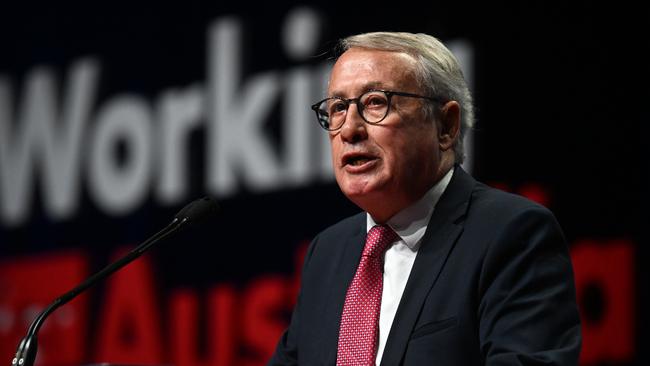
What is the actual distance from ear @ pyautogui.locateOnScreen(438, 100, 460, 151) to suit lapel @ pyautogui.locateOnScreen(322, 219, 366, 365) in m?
0.28

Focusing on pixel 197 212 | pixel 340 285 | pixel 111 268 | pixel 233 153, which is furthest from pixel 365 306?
pixel 233 153

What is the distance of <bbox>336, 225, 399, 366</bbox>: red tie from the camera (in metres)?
1.99

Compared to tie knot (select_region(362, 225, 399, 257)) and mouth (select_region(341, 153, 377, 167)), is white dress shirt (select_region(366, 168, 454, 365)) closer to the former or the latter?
tie knot (select_region(362, 225, 399, 257))

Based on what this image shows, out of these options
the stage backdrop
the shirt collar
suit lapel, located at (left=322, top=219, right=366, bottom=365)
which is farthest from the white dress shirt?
the stage backdrop

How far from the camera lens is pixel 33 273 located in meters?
4.87

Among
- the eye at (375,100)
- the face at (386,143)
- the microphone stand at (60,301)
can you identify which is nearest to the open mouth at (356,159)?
the face at (386,143)

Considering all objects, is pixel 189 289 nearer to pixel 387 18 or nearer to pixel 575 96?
pixel 387 18

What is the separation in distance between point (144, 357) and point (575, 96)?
221 cm

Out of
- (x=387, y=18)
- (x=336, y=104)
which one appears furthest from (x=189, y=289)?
(x=336, y=104)

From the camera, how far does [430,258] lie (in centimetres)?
199

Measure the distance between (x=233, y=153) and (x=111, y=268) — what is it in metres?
2.29

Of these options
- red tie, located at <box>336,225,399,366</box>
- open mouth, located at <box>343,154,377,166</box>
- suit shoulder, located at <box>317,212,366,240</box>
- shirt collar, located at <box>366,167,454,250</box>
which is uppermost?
open mouth, located at <box>343,154,377,166</box>

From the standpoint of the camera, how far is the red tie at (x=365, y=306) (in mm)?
1988

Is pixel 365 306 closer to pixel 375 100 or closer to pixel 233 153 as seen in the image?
pixel 375 100
